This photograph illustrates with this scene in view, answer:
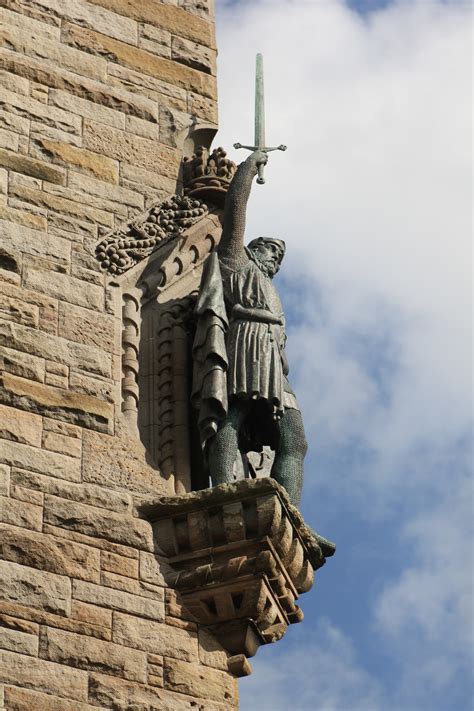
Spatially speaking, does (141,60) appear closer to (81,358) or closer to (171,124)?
(171,124)

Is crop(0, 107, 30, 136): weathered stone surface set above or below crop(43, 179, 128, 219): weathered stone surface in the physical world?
above

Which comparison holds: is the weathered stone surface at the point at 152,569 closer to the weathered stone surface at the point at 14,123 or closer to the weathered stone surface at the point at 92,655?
the weathered stone surface at the point at 92,655

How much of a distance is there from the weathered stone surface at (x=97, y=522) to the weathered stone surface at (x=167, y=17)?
14.4 feet

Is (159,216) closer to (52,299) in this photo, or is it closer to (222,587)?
(52,299)

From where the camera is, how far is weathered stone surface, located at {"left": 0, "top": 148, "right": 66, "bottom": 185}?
1365cm

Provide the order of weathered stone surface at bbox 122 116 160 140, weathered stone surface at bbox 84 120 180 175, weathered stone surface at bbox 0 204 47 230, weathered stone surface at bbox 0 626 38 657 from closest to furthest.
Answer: weathered stone surface at bbox 0 626 38 657, weathered stone surface at bbox 0 204 47 230, weathered stone surface at bbox 84 120 180 175, weathered stone surface at bbox 122 116 160 140

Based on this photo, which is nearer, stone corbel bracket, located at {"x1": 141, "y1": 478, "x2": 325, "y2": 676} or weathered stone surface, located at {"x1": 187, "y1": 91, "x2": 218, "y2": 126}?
stone corbel bracket, located at {"x1": 141, "y1": 478, "x2": 325, "y2": 676}

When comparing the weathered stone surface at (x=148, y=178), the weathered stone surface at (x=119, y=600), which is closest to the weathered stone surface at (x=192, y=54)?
the weathered stone surface at (x=148, y=178)

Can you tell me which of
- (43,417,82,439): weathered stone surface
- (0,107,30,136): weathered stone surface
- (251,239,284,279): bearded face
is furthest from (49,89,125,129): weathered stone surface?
(43,417,82,439): weathered stone surface

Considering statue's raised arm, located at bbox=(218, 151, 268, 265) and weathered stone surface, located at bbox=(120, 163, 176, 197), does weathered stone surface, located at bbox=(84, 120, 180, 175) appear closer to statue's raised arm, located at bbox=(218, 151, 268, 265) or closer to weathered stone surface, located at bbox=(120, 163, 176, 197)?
weathered stone surface, located at bbox=(120, 163, 176, 197)

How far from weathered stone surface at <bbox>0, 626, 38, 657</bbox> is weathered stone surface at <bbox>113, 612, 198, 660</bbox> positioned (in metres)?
0.55

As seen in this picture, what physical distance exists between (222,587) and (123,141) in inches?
142

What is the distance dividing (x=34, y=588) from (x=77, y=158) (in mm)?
3467

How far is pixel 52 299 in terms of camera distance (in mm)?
13180
